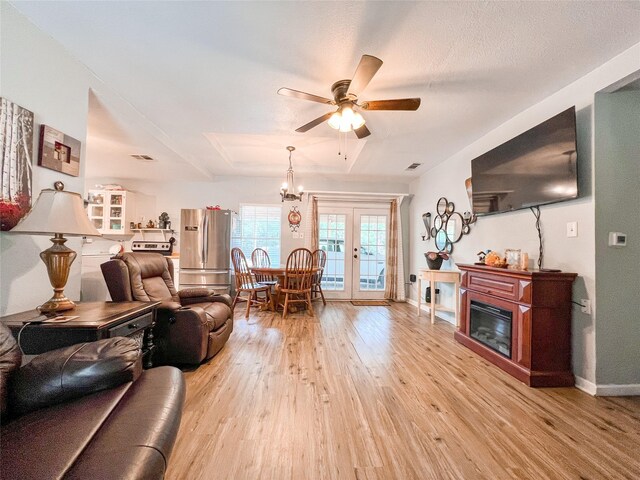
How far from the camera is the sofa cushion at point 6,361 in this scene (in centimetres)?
98

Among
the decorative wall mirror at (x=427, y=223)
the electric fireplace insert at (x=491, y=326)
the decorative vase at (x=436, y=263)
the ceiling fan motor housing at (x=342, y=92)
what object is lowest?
the electric fireplace insert at (x=491, y=326)

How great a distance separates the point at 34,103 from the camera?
1712 millimetres

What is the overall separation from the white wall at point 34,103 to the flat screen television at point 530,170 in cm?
388

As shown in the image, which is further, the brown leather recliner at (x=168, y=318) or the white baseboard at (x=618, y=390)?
the brown leather recliner at (x=168, y=318)

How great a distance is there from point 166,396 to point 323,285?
15.3 ft

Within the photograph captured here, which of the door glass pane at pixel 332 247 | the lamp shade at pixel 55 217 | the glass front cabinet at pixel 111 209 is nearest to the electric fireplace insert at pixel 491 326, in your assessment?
the door glass pane at pixel 332 247

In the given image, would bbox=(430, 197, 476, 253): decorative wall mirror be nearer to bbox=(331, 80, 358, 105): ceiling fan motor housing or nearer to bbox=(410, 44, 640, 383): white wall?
bbox=(410, 44, 640, 383): white wall

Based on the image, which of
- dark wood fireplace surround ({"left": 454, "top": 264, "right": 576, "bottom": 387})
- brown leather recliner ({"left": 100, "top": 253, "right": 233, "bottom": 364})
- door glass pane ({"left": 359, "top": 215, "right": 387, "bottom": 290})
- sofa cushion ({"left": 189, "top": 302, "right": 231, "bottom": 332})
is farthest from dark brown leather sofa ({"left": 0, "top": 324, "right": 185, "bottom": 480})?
door glass pane ({"left": 359, "top": 215, "right": 387, "bottom": 290})

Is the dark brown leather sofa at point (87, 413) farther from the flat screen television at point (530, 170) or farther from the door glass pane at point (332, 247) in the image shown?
the door glass pane at point (332, 247)

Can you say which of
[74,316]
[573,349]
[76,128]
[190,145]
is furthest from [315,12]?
[573,349]

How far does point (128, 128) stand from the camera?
122 inches

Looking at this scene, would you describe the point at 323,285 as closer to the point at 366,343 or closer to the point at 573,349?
the point at 366,343

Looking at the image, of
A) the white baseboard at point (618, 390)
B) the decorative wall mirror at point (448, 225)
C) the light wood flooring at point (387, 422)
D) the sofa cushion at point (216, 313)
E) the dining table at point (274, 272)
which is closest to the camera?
the light wood flooring at point (387, 422)

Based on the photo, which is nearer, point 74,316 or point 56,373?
point 56,373
